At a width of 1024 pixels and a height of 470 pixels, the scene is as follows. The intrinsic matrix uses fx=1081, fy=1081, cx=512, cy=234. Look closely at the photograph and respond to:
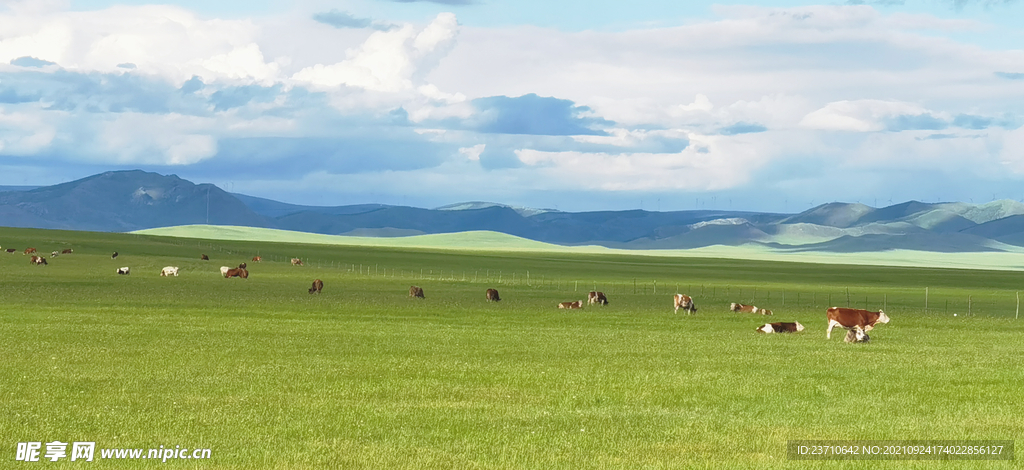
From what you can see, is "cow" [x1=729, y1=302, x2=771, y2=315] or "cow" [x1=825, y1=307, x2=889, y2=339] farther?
"cow" [x1=729, y1=302, x2=771, y2=315]

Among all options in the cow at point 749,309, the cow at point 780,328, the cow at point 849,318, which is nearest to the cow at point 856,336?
the cow at point 849,318

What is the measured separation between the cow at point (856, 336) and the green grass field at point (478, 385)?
22.6 inches

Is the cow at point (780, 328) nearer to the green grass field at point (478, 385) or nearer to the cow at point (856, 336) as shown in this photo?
the green grass field at point (478, 385)

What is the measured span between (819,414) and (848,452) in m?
3.15

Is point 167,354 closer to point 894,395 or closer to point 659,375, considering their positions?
point 659,375

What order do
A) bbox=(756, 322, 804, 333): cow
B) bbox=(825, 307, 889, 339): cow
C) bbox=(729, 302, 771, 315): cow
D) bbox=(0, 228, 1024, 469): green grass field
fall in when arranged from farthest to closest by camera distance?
1. bbox=(729, 302, 771, 315): cow
2. bbox=(756, 322, 804, 333): cow
3. bbox=(825, 307, 889, 339): cow
4. bbox=(0, 228, 1024, 469): green grass field

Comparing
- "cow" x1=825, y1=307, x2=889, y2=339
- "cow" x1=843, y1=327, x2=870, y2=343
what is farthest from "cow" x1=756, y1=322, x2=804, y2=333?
"cow" x1=843, y1=327, x2=870, y2=343

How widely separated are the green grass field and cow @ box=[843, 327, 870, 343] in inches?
22.6

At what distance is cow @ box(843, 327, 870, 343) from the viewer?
3250 centimetres

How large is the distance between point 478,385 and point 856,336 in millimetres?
15969

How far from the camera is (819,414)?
18047 mm

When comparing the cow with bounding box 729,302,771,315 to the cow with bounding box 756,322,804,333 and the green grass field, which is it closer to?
the green grass field

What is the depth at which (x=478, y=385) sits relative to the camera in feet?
69.2

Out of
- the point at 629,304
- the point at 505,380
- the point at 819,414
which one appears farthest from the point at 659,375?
the point at 629,304
